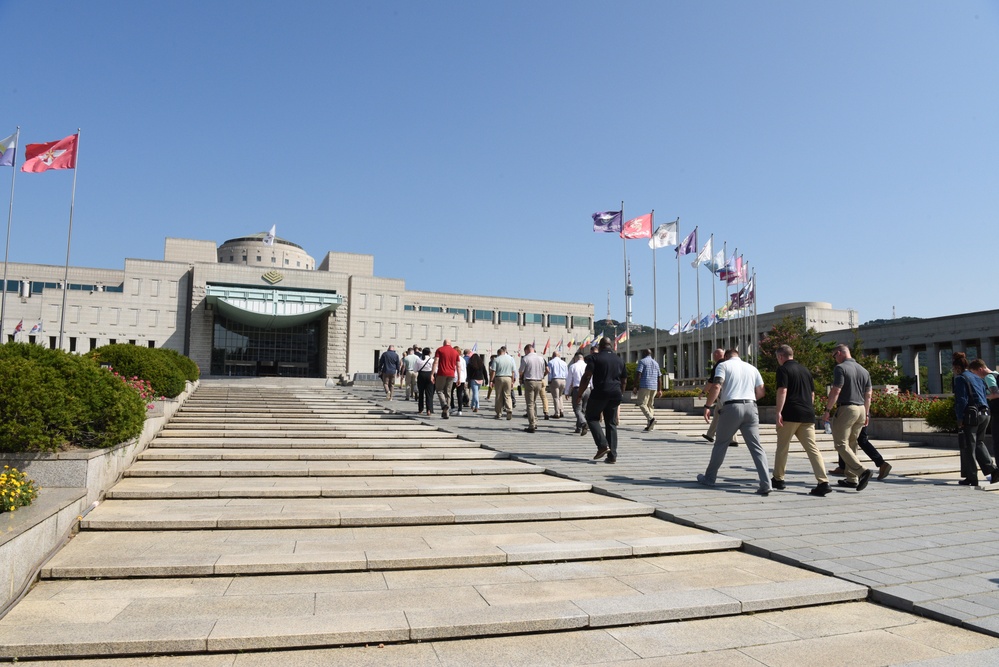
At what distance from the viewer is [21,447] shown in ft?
19.7

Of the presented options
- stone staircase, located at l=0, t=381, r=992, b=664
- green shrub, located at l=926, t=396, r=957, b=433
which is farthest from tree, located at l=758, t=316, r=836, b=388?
stone staircase, located at l=0, t=381, r=992, b=664

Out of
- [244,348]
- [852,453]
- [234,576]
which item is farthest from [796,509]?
[244,348]

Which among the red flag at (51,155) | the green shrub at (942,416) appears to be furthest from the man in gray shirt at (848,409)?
the red flag at (51,155)

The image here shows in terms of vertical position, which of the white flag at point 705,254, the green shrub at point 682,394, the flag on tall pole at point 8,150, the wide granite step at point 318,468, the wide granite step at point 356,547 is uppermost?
the flag on tall pole at point 8,150

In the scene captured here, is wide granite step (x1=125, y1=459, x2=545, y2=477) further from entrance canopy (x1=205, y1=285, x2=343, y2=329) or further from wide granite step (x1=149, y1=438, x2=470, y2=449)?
entrance canopy (x1=205, y1=285, x2=343, y2=329)

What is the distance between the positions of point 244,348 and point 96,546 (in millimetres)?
64837

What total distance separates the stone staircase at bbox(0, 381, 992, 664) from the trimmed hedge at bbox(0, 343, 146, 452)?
70 centimetres

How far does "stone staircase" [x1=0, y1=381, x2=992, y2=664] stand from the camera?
12.3ft

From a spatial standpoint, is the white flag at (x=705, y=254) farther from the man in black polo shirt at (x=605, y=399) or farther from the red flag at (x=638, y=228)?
the man in black polo shirt at (x=605, y=399)

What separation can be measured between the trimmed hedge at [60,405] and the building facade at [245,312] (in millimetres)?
56227

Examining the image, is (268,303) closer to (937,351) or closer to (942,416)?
(937,351)

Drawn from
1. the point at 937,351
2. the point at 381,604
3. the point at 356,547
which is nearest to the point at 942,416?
the point at 356,547

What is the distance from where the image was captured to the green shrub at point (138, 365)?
1322 centimetres

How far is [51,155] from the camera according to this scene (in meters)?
28.0
